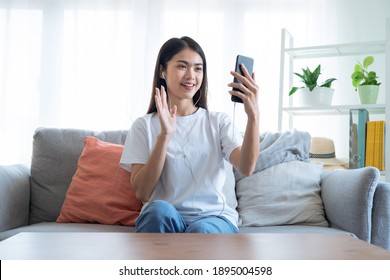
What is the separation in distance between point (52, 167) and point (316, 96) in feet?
4.50

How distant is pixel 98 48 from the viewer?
10.5 ft

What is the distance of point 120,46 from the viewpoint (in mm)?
3201

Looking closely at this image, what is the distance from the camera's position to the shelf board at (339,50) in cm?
246

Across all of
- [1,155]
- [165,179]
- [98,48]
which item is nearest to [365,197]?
[165,179]

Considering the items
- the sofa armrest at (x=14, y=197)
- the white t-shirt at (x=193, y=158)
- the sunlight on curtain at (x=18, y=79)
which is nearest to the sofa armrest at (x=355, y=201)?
the white t-shirt at (x=193, y=158)

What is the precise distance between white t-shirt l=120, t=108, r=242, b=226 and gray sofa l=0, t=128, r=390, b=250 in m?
0.28

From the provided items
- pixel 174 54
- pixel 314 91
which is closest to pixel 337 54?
pixel 314 91

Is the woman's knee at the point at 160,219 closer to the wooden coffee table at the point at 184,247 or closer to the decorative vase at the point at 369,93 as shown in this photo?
the wooden coffee table at the point at 184,247

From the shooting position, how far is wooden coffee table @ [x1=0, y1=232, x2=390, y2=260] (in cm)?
69

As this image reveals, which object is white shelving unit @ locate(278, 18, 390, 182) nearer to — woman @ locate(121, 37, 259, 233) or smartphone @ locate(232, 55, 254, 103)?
woman @ locate(121, 37, 259, 233)

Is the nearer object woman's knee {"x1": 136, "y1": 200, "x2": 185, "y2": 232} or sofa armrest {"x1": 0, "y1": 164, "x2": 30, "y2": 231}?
woman's knee {"x1": 136, "y1": 200, "x2": 185, "y2": 232}

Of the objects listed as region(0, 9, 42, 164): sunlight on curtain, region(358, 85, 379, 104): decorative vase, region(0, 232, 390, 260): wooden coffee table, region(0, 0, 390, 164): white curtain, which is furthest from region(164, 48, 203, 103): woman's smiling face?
region(0, 9, 42, 164): sunlight on curtain

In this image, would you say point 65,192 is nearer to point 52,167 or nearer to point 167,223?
point 52,167
